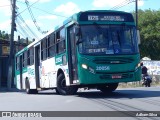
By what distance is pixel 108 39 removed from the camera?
49.6 feet

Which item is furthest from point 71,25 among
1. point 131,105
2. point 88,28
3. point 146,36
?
point 146,36

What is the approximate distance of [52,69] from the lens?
1830 cm

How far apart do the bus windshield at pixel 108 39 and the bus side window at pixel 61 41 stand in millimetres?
1678

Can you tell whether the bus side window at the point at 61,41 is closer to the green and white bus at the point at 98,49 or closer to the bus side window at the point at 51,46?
the green and white bus at the point at 98,49

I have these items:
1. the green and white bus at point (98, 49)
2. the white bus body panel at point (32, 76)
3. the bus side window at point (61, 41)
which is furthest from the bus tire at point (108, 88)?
the white bus body panel at point (32, 76)

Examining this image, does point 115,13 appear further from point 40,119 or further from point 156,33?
point 156,33

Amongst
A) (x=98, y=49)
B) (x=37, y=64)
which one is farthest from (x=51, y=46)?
(x=98, y=49)

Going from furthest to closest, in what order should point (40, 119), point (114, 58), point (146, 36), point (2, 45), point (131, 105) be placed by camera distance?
point (146, 36)
point (2, 45)
point (114, 58)
point (131, 105)
point (40, 119)

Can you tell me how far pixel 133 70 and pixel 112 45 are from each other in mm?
1274

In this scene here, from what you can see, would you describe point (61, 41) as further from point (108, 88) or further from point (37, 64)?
point (37, 64)

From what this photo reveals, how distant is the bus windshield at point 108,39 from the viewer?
1492 centimetres

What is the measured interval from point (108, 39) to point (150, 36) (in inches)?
1908

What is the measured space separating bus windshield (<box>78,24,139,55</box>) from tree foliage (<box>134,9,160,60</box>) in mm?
47589

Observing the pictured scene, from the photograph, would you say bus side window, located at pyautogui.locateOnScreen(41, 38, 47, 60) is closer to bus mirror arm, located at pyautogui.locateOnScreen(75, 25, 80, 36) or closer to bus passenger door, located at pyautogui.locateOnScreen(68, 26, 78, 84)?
bus passenger door, located at pyautogui.locateOnScreen(68, 26, 78, 84)
